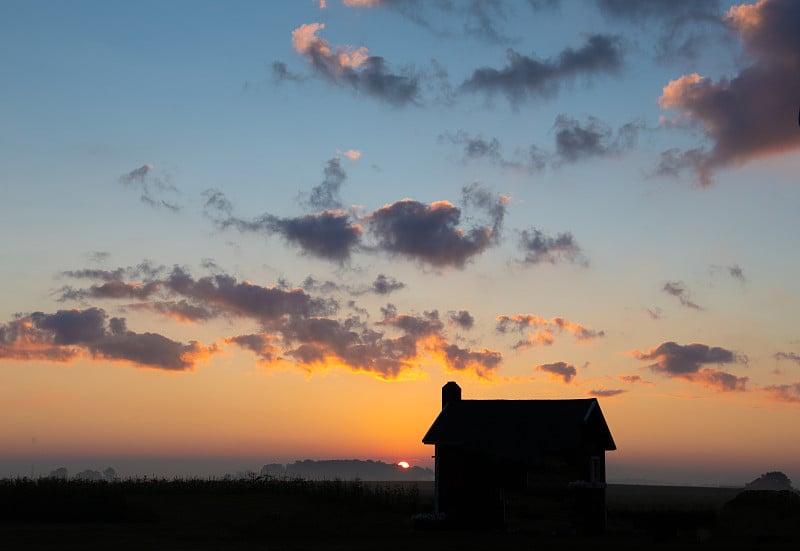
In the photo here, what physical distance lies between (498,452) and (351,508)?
12.9m

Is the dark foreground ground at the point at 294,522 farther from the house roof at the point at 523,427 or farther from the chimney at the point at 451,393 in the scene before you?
the chimney at the point at 451,393

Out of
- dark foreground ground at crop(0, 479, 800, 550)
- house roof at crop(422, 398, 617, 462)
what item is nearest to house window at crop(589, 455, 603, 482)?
house roof at crop(422, 398, 617, 462)

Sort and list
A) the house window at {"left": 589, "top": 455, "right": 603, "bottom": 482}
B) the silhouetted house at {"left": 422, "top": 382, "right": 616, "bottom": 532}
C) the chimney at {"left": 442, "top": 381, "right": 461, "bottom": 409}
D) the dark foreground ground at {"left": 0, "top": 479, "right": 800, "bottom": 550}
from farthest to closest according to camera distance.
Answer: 1. the chimney at {"left": 442, "top": 381, "right": 461, "bottom": 409}
2. the house window at {"left": 589, "top": 455, "right": 603, "bottom": 482}
3. the silhouetted house at {"left": 422, "top": 382, "right": 616, "bottom": 532}
4. the dark foreground ground at {"left": 0, "top": 479, "right": 800, "bottom": 550}

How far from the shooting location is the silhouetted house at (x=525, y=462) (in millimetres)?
49219

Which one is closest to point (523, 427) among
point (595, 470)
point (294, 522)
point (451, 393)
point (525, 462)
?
point (525, 462)

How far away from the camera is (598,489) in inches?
1992

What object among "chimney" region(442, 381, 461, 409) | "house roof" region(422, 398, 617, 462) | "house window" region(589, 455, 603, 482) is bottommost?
"house window" region(589, 455, 603, 482)

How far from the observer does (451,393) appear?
180ft

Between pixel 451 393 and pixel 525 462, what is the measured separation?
704 centimetres

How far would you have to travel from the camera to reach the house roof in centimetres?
4966

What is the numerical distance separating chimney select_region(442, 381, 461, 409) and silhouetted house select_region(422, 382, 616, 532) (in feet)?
6.87

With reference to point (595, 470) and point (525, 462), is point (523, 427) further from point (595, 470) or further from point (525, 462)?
point (595, 470)

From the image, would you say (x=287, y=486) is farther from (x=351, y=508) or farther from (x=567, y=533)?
(x=567, y=533)

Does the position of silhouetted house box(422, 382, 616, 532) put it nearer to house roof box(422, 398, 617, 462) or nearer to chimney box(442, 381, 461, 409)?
house roof box(422, 398, 617, 462)
